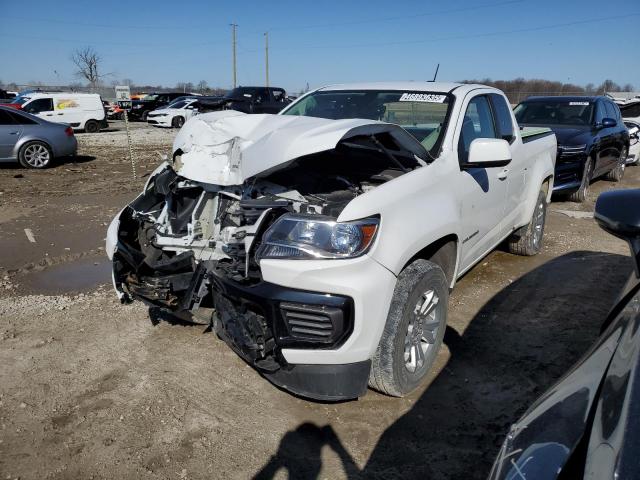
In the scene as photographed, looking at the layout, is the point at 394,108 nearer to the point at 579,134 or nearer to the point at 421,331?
the point at 421,331

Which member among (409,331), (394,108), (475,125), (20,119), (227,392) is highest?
(394,108)

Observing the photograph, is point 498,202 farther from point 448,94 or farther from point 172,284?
point 172,284

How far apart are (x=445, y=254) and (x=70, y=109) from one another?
2172 cm

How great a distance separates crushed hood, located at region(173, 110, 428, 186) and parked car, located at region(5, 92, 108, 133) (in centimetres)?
1985

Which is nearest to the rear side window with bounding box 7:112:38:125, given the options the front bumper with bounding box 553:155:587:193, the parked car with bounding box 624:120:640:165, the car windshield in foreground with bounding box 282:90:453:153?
the car windshield in foreground with bounding box 282:90:453:153

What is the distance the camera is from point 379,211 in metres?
2.53

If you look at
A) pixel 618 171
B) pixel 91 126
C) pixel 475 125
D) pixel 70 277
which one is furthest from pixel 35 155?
pixel 618 171

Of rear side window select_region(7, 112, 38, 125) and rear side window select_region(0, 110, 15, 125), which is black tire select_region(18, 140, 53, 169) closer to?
rear side window select_region(7, 112, 38, 125)

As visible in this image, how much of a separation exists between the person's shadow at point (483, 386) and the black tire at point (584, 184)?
3847 millimetres

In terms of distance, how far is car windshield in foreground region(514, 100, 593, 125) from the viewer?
888 cm

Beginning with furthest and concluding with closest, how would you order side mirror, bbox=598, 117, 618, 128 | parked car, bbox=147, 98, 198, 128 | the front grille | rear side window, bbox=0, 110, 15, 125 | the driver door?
parked car, bbox=147, 98, 198, 128
rear side window, bbox=0, 110, 15, 125
side mirror, bbox=598, 117, 618, 128
the driver door
the front grille

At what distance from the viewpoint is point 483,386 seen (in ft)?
10.3

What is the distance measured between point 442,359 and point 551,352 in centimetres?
82

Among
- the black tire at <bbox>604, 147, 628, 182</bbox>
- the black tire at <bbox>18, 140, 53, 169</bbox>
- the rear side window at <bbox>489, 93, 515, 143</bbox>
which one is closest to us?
the rear side window at <bbox>489, 93, 515, 143</bbox>
